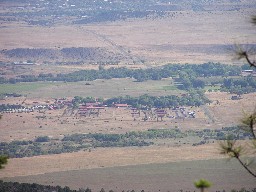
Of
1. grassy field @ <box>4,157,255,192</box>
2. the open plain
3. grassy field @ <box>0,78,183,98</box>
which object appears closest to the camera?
grassy field @ <box>4,157,255,192</box>

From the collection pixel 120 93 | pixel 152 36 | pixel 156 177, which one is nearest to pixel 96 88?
pixel 120 93

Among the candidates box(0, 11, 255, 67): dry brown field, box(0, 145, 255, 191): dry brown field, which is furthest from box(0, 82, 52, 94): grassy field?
box(0, 145, 255, 191): dry brown field

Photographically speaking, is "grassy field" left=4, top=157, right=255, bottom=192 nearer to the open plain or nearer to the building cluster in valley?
the open plain

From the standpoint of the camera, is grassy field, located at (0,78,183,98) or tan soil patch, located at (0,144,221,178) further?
grassy field, located at (0,78,183,98)

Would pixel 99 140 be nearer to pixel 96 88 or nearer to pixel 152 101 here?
pixel 152 101

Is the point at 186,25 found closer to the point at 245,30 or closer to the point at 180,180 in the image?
the point at 245,30

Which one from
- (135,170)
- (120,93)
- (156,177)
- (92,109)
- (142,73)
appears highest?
(156,177)
